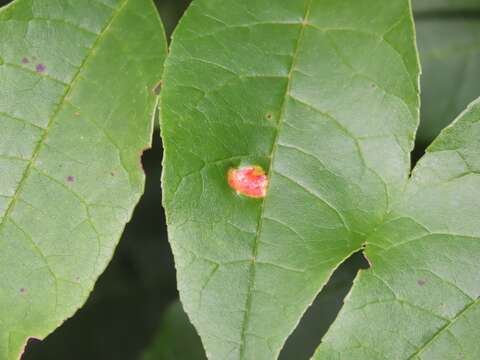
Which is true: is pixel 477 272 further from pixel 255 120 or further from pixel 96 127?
pixel 96 127

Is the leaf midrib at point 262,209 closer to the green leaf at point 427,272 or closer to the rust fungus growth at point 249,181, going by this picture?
the rust fungus growth at point 249,181

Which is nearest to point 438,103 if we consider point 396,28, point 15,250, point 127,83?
point 396,28

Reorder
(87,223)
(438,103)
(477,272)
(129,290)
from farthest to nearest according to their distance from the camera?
(129,290)
(438,103)
(87,223)
(477,272)

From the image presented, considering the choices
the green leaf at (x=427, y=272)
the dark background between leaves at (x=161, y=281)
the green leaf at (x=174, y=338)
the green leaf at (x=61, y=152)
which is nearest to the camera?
the green leaf at (x=427, y=272)

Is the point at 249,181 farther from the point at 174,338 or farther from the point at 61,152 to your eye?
the point at 174,338

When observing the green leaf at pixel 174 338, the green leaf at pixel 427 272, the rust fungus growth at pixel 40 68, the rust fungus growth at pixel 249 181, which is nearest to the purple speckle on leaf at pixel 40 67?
the rust fungus growth at pixel 40 68

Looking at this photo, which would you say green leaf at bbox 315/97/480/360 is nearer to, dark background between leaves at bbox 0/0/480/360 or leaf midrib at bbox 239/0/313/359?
leaf midrib at bbox 239/0/313/359

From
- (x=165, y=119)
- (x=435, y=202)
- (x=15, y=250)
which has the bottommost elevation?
(x=15, y=250)
